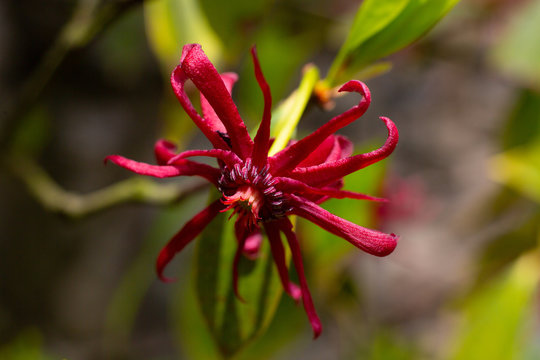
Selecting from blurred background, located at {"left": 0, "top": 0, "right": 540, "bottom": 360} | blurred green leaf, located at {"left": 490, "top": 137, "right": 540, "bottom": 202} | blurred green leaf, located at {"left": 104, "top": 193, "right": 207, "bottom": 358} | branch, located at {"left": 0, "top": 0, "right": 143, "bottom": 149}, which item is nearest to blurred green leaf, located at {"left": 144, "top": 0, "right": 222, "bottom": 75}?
blurred background, located at {"left": 0, "top": 0, "right": 540, "bottom": 360}

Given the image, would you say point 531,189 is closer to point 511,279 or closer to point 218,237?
point 511,279

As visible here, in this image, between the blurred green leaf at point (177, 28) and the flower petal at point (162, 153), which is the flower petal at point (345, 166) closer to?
the flower petal at point (162, 153)

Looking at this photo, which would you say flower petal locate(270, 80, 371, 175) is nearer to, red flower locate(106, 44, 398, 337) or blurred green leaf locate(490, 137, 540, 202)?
red flower locate(106, 44, 398, 337)

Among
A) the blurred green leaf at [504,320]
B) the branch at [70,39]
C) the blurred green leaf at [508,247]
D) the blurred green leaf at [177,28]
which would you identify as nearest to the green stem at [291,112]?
the branch at [70,39]

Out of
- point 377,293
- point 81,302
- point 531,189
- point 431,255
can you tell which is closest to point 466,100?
point 431,255

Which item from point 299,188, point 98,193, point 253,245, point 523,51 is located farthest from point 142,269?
point 523,51

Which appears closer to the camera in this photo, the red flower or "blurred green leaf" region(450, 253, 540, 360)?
the red flower

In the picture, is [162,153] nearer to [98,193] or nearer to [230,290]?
[230,290]
